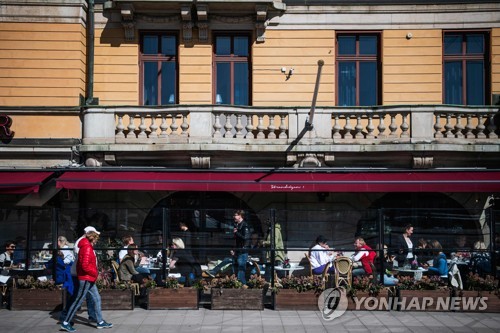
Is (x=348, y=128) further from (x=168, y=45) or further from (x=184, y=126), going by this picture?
(x=168, y=45)

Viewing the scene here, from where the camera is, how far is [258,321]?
11516 millimetres

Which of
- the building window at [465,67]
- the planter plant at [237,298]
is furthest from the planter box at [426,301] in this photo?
the building window at [465,67]

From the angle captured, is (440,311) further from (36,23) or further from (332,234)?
(36,23)

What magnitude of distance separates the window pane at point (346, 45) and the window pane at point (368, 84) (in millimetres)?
574

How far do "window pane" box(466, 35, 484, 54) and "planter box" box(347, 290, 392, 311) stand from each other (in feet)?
26.1

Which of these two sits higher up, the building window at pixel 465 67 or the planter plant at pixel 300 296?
the building window at pixel 465 67

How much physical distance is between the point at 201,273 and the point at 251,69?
6310 millimetres

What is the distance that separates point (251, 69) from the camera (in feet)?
55.4

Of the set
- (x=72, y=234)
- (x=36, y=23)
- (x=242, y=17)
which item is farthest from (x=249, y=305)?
(x=36, y=23)

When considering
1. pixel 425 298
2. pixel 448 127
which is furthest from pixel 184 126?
pixel 425 298

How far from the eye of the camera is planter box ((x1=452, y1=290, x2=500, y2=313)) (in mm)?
12305

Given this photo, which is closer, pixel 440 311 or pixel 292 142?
pixel 440 311

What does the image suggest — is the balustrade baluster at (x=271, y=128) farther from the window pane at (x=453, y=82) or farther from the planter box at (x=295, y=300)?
the window pane at (x=453, y=82)

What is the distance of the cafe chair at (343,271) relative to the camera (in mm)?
12656
